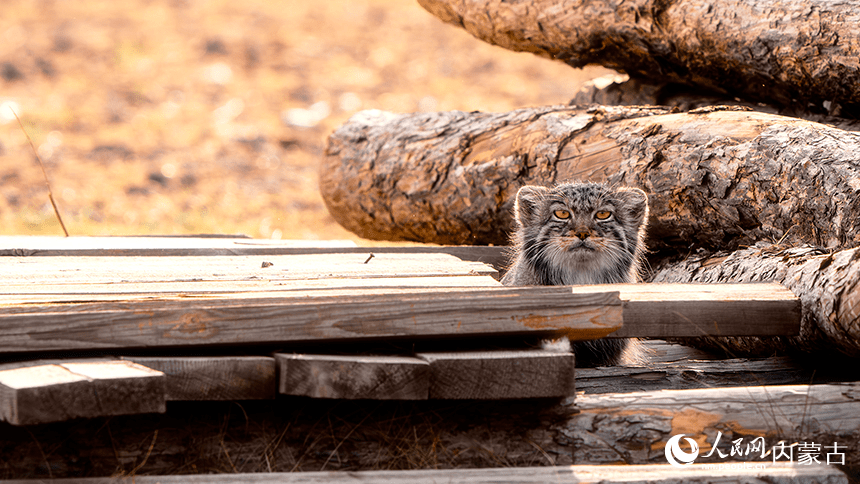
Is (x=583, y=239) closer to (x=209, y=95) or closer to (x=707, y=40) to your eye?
(x=707, y=40)

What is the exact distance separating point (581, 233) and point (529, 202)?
16.4 inches

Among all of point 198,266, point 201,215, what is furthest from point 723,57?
point 201,215

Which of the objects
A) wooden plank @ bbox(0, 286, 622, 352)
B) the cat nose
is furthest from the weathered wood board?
the cat nose

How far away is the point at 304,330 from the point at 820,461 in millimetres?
→ 1871

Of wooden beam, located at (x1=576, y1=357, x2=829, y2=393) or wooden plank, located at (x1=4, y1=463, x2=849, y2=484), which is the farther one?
wooden beam, located at (x1=576, y1=357, x2=829, y2=393)

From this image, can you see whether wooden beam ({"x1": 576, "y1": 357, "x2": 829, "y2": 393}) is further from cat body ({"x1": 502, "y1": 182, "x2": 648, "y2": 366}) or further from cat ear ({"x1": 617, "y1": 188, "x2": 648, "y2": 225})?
cat ear ({"x1": 617, "y1": 188, "x2": 648, "y2": 225})

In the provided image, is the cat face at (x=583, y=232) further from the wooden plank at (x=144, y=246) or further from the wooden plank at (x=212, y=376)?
the wooden plank at (x=212, y=376)

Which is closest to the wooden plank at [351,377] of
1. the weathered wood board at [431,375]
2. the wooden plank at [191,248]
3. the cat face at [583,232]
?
the weathered wood board at [431,375]

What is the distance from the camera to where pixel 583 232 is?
3.93 metres

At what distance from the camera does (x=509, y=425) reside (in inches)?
109

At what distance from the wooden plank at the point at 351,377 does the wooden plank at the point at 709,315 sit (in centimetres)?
123

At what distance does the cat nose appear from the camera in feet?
12.9

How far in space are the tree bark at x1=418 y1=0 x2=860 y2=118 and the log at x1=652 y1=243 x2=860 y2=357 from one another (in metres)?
1.41

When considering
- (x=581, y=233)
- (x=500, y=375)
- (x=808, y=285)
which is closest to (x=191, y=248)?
(x=581, y=233)
